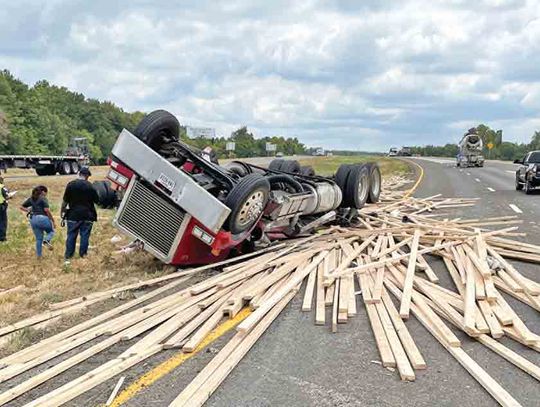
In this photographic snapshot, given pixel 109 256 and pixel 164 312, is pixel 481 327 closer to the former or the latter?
pixel 164 312

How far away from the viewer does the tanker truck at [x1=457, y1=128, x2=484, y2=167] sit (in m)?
47.5

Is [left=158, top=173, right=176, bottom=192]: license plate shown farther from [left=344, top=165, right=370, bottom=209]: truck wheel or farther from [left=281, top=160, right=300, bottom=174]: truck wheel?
[left=281, top=160, right=300, bottom=174]: truck wheel

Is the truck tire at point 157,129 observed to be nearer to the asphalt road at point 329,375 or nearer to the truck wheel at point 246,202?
the truck wheel at point 246,202

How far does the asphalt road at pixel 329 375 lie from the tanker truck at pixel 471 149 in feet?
146

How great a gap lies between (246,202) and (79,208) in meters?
3.69

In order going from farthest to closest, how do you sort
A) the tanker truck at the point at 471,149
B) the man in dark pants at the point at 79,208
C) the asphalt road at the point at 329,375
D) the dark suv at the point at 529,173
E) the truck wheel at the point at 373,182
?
the tanker truck at the point at 471,149, the dark suv at the point at 529,173, the truck wheel at the point at 373,182, the man in dark pants at the point at 79,208, the asphalt road at the point at 329,375

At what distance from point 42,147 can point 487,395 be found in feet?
256

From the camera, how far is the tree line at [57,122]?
70938 mm

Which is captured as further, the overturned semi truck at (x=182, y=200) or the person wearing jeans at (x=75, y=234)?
the person wearing jeans at (x=75, y=234)

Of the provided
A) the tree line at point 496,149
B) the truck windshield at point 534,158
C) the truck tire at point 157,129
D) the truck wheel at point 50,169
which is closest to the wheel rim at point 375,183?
the truck tire at point 157,129

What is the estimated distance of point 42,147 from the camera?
7488cm

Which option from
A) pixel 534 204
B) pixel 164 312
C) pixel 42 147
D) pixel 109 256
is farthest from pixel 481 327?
pixel 42 147

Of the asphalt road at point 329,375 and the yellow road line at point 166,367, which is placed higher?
the asphalt road at point 329,375

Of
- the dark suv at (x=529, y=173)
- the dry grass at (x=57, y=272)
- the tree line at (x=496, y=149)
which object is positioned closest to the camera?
the dry grass at (x=57, y=272)
